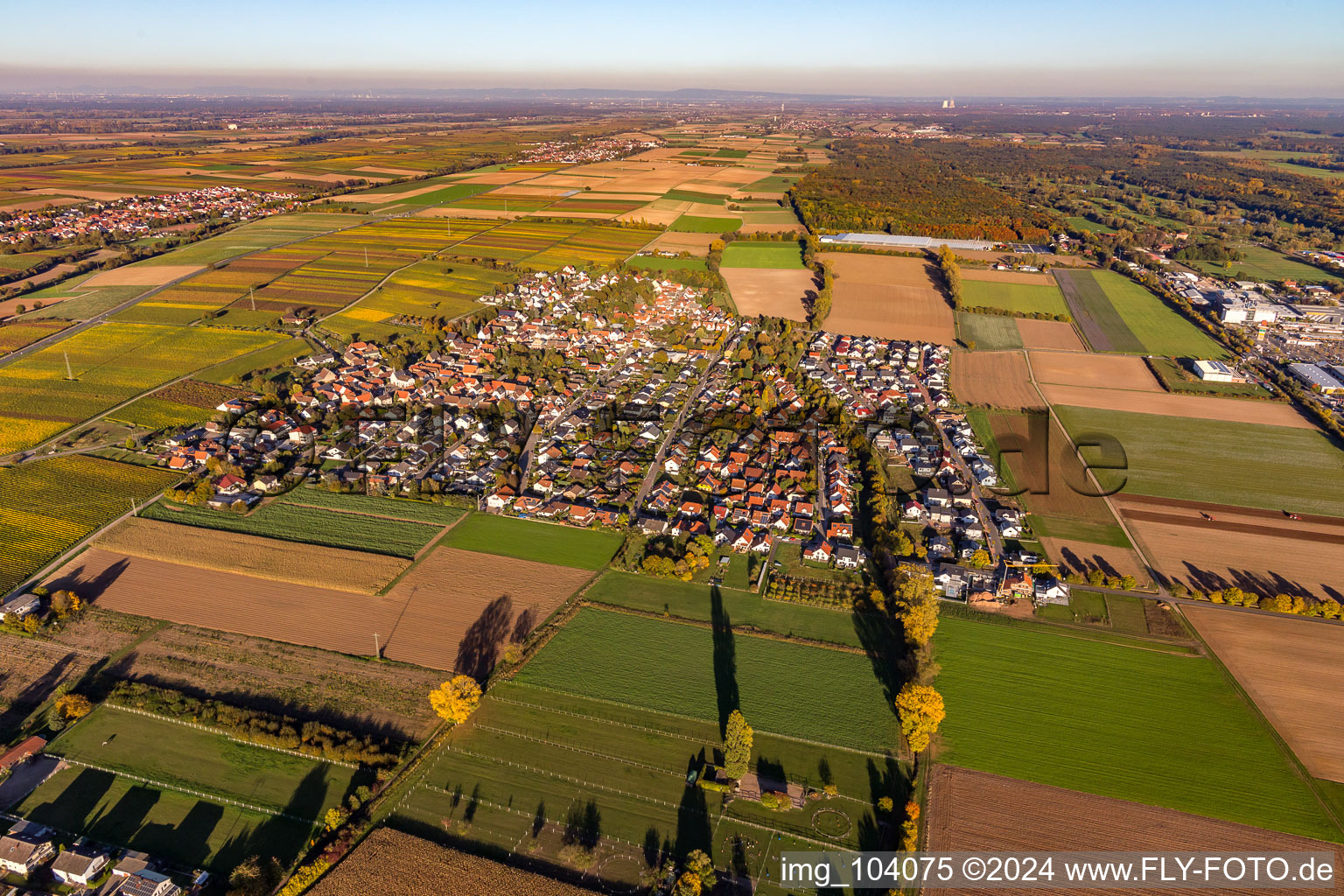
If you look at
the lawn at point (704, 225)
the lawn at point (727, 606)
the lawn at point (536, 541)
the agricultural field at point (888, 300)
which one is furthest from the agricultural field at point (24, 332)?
the lawn at point (704, 225)

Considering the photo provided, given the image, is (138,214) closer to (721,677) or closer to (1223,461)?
(721,677)

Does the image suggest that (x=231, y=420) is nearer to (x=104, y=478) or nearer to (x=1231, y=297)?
(x=104, y=478)

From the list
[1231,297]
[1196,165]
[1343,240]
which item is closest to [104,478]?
[1231,297]

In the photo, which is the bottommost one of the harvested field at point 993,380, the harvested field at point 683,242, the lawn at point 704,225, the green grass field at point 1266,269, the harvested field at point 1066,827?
the harvested field at point 1066,827

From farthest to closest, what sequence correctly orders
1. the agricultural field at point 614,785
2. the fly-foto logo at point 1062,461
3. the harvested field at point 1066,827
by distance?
1. the fly-foto logo at point 1062,461
2. the agricultural field at point 614,785
3. the harvested field at point 1066,827

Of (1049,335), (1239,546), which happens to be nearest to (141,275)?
(1049,335)

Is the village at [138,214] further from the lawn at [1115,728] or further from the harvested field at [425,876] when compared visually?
the lawn at [1115,728]
